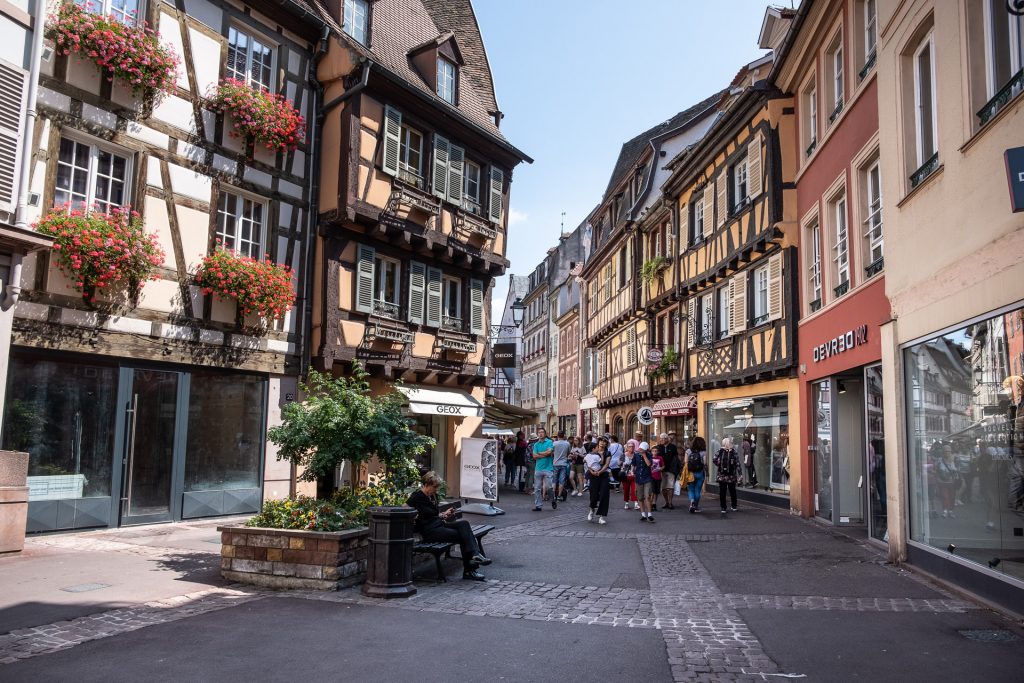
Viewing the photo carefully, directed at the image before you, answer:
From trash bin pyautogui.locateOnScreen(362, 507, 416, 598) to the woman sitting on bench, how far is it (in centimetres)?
89

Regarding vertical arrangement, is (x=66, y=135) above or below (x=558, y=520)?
above

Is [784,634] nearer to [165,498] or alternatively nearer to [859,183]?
[859,183]

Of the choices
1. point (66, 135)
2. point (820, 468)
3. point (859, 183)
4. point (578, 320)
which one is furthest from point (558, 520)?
point (578, 320)

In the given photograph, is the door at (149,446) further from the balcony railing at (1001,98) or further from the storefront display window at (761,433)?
the storefront display window at (761,433)

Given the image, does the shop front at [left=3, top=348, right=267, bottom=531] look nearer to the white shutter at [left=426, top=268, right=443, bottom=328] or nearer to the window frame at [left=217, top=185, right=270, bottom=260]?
the window frame at [left=217, top=185, right=270, bottom=260]

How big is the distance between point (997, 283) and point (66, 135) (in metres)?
12.1

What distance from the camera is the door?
12.6 m

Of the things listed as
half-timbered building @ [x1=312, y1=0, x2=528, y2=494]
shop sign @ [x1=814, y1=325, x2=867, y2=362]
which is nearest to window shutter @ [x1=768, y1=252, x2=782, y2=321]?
shop sign @ [x1=814, y1=325, x2=867, y2=362]

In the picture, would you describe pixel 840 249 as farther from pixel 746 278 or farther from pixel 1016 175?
pixel 1016 175

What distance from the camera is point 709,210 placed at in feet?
72.1

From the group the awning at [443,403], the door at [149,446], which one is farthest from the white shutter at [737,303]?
the door at [149,446]

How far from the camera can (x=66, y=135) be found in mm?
11805

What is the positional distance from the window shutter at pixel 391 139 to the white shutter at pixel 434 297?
2811mm

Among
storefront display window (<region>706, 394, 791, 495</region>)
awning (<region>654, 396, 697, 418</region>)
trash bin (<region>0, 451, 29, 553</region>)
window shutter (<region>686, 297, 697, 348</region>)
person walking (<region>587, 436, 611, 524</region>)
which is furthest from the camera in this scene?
awning (<region>654, 396, 697, 418</region>)
